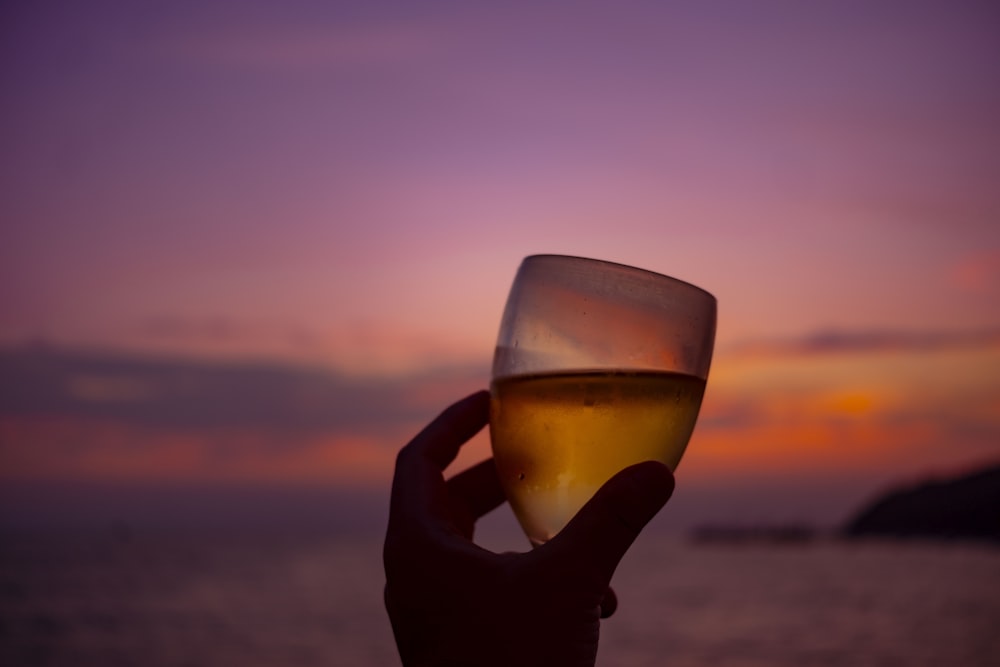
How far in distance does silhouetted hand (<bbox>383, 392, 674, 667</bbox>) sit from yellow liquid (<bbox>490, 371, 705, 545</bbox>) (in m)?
0.11

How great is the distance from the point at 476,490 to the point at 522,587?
2.37 feet

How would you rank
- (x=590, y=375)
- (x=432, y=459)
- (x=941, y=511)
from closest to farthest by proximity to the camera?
(x=590, y=375)
(x=432, y=459)
(x=941, y=511)

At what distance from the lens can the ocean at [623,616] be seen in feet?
79.9

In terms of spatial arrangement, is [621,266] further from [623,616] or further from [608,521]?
[623,616]

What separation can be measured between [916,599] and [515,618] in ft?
121

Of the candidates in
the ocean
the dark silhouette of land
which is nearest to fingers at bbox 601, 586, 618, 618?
the ocean

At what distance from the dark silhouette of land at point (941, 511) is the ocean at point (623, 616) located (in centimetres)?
1392

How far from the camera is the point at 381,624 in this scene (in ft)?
104

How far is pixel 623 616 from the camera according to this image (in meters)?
34.0

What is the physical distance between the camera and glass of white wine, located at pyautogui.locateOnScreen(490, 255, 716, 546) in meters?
1.63

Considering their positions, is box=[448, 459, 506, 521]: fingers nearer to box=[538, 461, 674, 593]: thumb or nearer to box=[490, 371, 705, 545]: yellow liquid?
box=[490, 371, 705, 545]: yellow liquid

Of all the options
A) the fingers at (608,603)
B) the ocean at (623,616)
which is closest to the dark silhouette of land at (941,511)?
the ocean at (623,616)

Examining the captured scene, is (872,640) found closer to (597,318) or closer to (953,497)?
(597,318)

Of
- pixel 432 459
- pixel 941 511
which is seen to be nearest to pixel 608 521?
pixel 432 459
